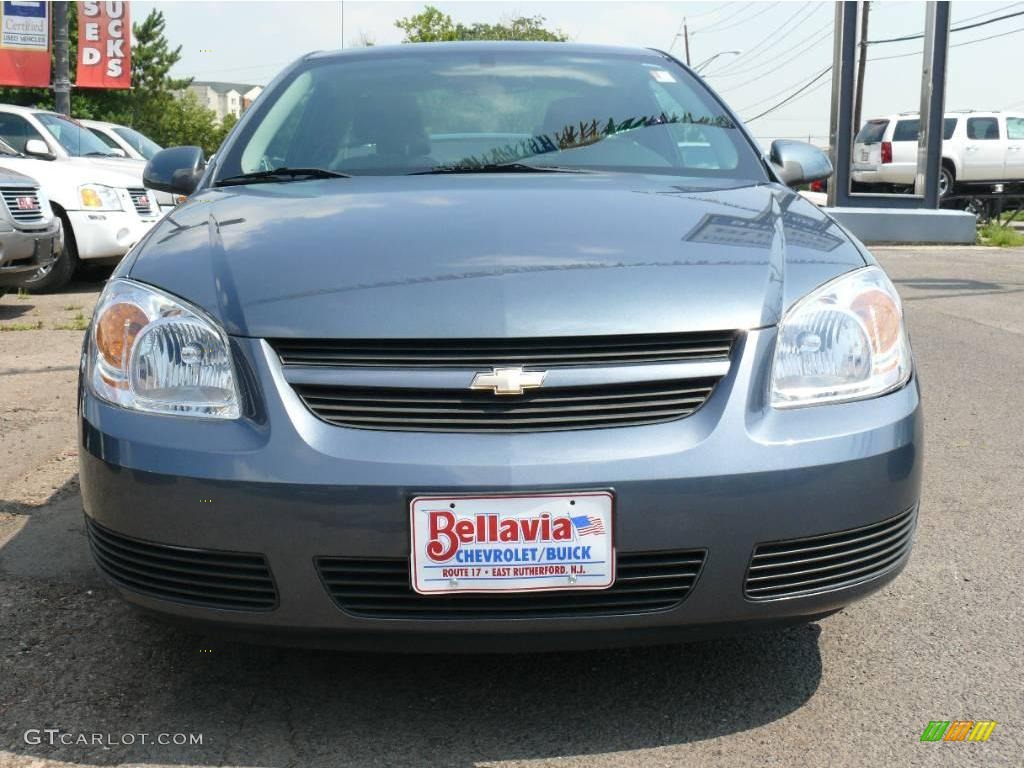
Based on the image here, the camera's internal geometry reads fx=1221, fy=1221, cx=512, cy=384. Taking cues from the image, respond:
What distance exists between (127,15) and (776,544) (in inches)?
1328

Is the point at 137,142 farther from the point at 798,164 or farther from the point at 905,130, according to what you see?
the point at 905,130

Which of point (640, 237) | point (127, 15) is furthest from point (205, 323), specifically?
point (127, 15)

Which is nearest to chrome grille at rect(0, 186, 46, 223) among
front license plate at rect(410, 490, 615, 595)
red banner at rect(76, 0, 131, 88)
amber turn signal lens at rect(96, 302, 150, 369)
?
amber turn signal lens at rect(96, 302, 150, 369)

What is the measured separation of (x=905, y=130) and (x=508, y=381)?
2104 centimetres

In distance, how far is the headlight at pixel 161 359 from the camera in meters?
2.27

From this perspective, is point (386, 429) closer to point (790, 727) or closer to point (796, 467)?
point (796, 467)

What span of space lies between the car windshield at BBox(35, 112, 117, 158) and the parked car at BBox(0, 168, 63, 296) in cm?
297

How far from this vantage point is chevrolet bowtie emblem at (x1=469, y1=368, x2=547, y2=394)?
2152 millimetres

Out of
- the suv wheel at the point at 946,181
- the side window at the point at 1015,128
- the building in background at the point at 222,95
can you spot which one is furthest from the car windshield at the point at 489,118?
the building in background at the point at 222,95

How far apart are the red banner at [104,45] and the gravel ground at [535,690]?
30922 millimetres

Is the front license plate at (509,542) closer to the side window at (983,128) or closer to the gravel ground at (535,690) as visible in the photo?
the gravel ground at (535,690)

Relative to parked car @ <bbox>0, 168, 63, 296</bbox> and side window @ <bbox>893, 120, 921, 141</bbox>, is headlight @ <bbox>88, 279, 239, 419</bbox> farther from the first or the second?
side window @ <bbox>893, 120, 921, 141</bbox>

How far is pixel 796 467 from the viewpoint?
2.16 metres

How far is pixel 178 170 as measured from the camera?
3648 millimetres
